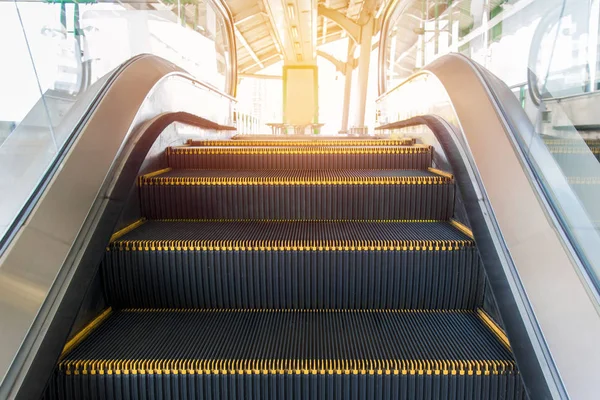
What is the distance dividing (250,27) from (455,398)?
1582 cm

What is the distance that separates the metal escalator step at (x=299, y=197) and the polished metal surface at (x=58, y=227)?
41cm

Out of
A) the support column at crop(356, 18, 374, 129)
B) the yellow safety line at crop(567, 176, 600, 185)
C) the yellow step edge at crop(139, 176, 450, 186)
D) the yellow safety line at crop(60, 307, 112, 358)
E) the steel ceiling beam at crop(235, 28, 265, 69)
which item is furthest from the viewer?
the steel ceiling beam at crop(235, 28, 265, 69)

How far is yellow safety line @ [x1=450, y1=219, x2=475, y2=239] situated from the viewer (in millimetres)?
1970

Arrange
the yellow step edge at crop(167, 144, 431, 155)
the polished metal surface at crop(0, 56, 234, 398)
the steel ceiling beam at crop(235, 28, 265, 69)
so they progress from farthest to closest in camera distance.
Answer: the steel ceiling beam at crop(235, 28, 265, 69), the yellow step edge at crop(167, 144, 431, 155), the polished metal surface at crop(0, 56, 234, 398)

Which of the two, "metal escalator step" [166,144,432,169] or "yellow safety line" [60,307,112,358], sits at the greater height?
"metal escalator step" [166,144,432,169]

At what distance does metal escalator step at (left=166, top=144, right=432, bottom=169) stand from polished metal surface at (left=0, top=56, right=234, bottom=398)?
466mm

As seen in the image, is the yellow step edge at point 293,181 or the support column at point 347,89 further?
the support column at point 347,89

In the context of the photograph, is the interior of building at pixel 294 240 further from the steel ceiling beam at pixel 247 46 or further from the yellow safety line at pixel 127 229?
the steel ceiling beam at pixel 247 46

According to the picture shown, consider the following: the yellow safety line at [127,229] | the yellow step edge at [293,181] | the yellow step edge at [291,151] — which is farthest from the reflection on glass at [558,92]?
the yellow safety line at [127,229]

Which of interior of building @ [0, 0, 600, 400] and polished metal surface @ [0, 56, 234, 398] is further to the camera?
interior of building @ [0, 0, 600, 400]

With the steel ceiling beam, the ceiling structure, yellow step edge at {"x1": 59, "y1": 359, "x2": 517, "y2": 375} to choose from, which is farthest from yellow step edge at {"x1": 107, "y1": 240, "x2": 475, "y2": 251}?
the steel ceiling beam

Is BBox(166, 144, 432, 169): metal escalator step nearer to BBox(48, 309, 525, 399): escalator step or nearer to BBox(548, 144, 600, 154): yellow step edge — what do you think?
BBox(548, 144, 600, 154): yellow step edge

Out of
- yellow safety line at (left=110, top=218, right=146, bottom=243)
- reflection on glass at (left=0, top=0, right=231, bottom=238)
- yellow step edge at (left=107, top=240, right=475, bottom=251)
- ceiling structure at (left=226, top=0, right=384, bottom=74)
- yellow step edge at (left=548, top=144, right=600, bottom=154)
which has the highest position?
ceiling structure at (left=226, top=0, right=384, bottom=74)

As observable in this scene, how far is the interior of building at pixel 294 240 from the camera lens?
4.56ft
